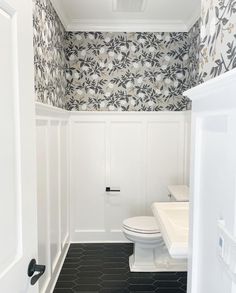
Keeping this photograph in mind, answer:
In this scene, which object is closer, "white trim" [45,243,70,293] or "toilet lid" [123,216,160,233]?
"white trim" [45,243,70,293]

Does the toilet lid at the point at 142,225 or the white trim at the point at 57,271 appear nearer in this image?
the white trim at the point at 57,271

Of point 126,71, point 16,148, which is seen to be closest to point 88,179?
point 126,71

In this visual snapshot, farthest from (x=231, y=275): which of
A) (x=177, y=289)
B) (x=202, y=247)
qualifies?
(x=177, y=289)

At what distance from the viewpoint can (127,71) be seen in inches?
144

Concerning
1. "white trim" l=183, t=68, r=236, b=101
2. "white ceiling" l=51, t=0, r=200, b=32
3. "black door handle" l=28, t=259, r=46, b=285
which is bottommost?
"black door handle" l=28, t=259, r=46, b=285

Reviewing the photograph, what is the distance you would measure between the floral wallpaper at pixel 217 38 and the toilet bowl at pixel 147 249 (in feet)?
6.44

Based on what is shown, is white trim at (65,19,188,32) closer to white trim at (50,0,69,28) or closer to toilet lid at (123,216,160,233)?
white trim at (50,0,69,28)

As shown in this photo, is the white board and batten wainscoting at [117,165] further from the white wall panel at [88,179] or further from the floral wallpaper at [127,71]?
the floral wallpaper at [127,71]

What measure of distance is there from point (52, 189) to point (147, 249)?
3.88 feet

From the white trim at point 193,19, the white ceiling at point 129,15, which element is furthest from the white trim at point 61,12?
the white trim at point 193,19

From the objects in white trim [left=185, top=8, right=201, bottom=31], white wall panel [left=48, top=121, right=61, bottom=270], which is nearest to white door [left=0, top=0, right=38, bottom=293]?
white wall panel [left=48, top=121, right=61, bottom=270]

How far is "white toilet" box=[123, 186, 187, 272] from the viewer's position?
2.88 meters

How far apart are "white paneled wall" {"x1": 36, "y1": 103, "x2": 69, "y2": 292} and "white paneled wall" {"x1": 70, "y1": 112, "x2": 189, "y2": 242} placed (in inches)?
9.9

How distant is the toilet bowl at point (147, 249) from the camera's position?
288 centimetres
